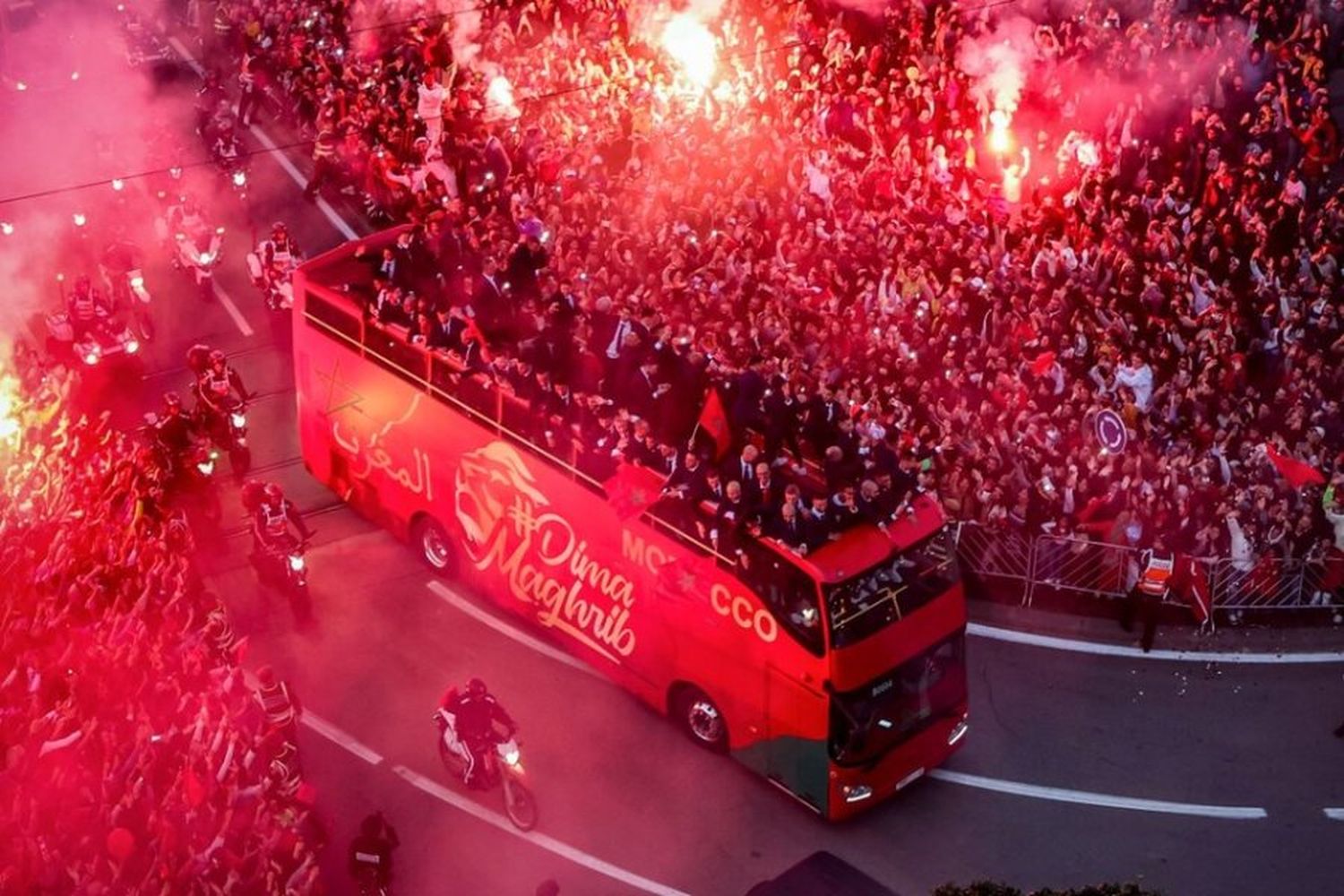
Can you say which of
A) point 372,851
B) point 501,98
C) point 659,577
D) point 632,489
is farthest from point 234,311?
point 372,851

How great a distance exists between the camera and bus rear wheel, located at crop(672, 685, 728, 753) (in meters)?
14.7

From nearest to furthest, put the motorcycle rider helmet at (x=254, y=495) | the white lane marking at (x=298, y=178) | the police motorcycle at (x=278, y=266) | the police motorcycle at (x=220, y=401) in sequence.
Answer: the motorcycle rider helmet at (x=254, y=495)
the police motorcycle at (x=220, y=401)
the police motorcycle at (x=278, y=266)
the white lane marking at (x=298, y=178)

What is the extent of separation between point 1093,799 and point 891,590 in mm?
3176

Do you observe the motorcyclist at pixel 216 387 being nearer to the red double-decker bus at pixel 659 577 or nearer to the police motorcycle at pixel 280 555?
the red double-decker bus at pixel 659 577

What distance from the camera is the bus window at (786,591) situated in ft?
42.8

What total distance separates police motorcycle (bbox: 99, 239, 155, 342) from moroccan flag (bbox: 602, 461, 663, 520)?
1047 cm

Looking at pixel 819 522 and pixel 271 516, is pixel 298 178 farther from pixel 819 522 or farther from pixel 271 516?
pixel 819 522

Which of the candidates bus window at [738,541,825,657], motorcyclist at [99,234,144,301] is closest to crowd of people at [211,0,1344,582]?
bus window at [738,541,825,657]

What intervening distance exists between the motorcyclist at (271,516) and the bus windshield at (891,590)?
6.20m

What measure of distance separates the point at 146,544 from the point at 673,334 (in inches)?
240

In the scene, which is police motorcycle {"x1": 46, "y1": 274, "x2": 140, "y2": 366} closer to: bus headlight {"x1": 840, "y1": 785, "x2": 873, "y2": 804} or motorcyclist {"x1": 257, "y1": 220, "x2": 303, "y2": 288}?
motorcyclist {"x1": 257, "y1": 220, "x2": 303, "y2": 288}

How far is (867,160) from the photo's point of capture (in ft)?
70.7

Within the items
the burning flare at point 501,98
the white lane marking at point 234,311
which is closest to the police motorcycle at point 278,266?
the white lane marking at point 234,311

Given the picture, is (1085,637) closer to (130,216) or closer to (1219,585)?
(1219,585)
